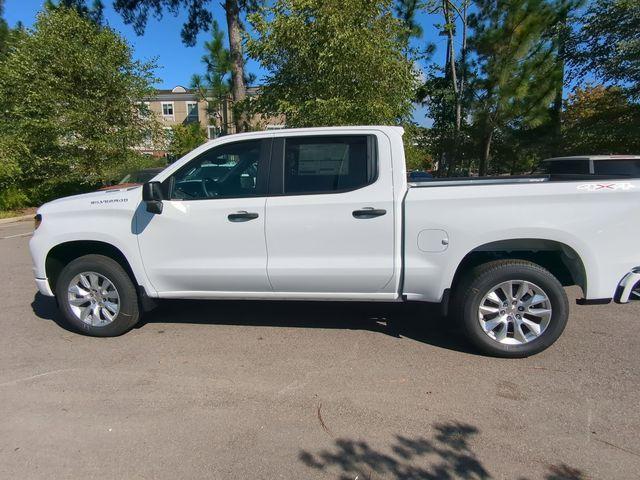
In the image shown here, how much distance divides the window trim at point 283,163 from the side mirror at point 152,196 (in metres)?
0.96

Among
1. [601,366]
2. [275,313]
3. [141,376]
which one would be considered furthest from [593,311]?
[141,376]

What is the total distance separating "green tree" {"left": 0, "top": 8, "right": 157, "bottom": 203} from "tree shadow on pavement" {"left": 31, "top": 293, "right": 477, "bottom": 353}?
12303mm

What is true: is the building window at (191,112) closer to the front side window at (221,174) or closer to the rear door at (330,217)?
the front side window at (221,174)

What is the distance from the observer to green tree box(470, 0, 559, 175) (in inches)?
557

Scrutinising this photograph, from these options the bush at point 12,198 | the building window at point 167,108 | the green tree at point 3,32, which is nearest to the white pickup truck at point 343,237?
the bush at point 12,198

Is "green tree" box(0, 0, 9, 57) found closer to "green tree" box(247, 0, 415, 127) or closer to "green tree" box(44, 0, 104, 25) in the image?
"green tree" box(44, 0, 104, 25)

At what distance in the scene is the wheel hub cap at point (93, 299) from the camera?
440cm

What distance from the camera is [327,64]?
30.7 ft

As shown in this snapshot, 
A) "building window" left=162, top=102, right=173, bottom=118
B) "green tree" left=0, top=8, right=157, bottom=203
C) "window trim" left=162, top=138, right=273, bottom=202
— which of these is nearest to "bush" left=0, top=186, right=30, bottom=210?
"green tree" left=0, top=8, right=157, bottom=203

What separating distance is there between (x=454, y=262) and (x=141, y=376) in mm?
2704

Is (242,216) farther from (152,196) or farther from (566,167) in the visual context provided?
(566,167)

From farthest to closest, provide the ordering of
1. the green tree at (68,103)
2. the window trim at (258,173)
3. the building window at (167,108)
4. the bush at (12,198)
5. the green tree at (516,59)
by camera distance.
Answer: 1. the building window at (167,108)
2. the bush at (12,198)
3. the green tree at (68,103)
4. the green tree at (516,59)
5. the window trim at (258,173)

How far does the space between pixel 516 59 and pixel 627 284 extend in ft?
43.1

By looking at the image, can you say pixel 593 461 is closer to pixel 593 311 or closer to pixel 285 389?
pixel 285 389
